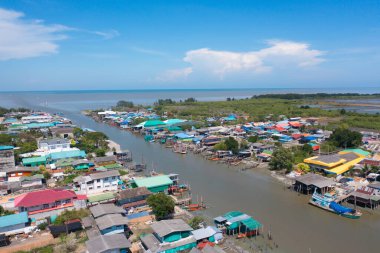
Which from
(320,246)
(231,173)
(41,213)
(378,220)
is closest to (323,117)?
(231,173)

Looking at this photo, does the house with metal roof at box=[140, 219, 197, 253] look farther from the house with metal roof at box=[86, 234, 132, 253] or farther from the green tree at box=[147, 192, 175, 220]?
the green tree at box=[147, 192, 175, 220]

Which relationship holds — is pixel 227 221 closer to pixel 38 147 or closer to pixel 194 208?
pixel 194 208

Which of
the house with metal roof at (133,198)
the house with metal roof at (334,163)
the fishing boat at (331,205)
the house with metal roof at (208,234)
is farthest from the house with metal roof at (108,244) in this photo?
the house with metal roof at (334,163)

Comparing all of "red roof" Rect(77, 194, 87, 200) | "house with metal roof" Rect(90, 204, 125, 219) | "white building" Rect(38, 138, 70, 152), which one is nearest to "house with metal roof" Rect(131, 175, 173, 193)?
"red roof" Rect(77, 194, 87, 200)

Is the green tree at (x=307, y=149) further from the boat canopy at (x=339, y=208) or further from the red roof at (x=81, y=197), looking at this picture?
the red roof at (x=81, y=197)

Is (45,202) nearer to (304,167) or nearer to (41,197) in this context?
(41,197)

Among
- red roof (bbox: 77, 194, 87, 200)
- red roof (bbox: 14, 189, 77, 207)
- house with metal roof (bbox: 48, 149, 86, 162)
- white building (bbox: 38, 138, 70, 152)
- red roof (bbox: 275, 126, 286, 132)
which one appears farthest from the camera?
red roof (bbox: 275, 126, 286, 132)

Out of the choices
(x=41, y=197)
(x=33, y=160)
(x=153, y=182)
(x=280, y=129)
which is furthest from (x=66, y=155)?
(x=280, y=129)
